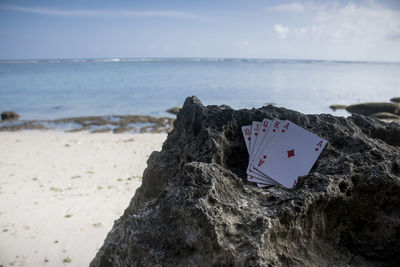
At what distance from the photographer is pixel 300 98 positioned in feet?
105

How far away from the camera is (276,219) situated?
7.28 feet

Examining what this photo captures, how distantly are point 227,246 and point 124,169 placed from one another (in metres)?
9.23

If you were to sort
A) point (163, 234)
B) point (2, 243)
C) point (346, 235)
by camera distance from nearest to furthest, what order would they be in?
1. point (163, 234)
2. point (346, 235)
3. point (2, 243)

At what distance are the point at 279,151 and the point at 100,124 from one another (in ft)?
59.8

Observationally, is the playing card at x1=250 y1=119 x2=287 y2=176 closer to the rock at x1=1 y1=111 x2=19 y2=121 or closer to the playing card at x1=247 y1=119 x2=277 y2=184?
the playing card at x1=247 y1=119 x2=277 y2=184

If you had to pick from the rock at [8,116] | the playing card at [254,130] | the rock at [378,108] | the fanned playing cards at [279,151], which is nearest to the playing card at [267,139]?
the fanned playing cards at [279,151]

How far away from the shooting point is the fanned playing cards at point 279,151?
3.13 metres

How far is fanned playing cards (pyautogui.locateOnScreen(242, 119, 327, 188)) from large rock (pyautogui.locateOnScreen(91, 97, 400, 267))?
0.42ft

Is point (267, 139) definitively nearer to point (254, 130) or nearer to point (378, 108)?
point (254, 130)

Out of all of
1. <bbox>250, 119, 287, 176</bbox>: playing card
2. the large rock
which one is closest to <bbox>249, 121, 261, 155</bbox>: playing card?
<bbox>250, 119, 287, 176</bbox>: playing card

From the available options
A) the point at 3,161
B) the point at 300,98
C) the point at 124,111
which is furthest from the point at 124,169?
the point at 300,98

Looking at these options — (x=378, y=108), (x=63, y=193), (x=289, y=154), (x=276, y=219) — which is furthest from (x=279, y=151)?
(x=378, y=108)

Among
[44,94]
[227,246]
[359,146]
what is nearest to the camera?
[227,246]

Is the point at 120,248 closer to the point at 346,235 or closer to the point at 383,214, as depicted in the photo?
the point at 346,235
